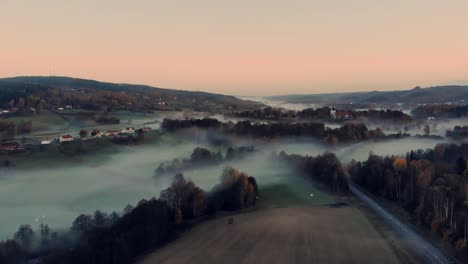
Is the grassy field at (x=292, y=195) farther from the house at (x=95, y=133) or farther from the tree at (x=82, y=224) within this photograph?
the house at (x=95, y=133)

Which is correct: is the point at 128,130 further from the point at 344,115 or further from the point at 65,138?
the point at 344,115

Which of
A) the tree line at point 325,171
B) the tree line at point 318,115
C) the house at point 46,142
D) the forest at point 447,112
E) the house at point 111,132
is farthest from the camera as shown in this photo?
the forest at point 447,112

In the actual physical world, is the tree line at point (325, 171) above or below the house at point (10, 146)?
below

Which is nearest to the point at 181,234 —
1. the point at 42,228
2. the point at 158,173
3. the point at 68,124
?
the point at 42,228

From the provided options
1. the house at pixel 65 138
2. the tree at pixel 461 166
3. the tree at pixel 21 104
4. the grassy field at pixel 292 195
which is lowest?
the grassy field at pixel 292 195

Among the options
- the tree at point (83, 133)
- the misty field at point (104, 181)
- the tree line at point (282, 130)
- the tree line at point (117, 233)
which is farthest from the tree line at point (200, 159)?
the tree at point (83, 133)

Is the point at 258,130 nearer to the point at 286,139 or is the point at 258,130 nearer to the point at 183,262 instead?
the point at 286,139

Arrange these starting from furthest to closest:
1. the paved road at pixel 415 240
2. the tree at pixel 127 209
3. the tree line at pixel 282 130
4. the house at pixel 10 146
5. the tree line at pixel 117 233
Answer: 1. the tree line at pixel 282 130
2. the house at pixel 10 146
3. the tree at pixel 127 209
4. the paved road at pixel 415 240
5. the tree line at pixel 117 233

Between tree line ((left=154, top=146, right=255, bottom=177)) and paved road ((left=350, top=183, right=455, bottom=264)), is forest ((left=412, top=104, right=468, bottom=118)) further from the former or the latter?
paved road ((left=350, top=183, right=455, bottom=264))
